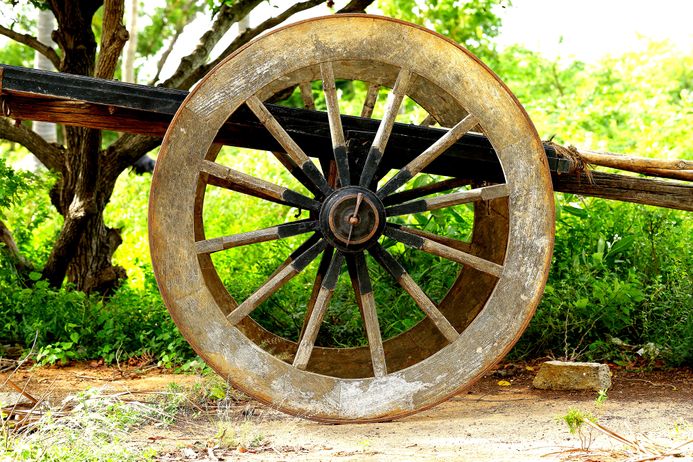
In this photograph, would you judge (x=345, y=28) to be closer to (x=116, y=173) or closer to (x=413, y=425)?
(x=413, y=425)

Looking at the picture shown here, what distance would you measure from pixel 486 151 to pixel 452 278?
5.97 feet

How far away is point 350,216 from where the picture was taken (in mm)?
4219

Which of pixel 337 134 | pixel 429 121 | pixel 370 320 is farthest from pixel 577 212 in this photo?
pixel 337 134

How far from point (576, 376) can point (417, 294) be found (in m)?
1.39

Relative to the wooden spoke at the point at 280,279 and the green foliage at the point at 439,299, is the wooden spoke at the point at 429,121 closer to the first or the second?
the green foliage at the point at 439,299

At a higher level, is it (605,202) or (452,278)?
(605,202)

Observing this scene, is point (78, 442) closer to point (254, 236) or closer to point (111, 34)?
point (254, 236)

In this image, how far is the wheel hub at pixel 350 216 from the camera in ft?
13.9

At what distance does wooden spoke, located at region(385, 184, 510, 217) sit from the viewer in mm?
4273

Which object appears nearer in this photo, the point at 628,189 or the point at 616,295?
the point at 628,189

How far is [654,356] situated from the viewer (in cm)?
569

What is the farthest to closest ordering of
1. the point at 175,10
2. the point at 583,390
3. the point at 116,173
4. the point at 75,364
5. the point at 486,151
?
the point at 175,10
the point at 116,173
the point at 75,364
the point at 583,390
the point at 486,151

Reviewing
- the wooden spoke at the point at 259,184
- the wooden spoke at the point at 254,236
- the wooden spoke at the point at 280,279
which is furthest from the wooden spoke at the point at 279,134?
the wooden spoke at the point at 280,279

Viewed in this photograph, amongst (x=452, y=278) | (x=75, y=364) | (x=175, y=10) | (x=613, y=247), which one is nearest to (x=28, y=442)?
(x=75, y=364)
